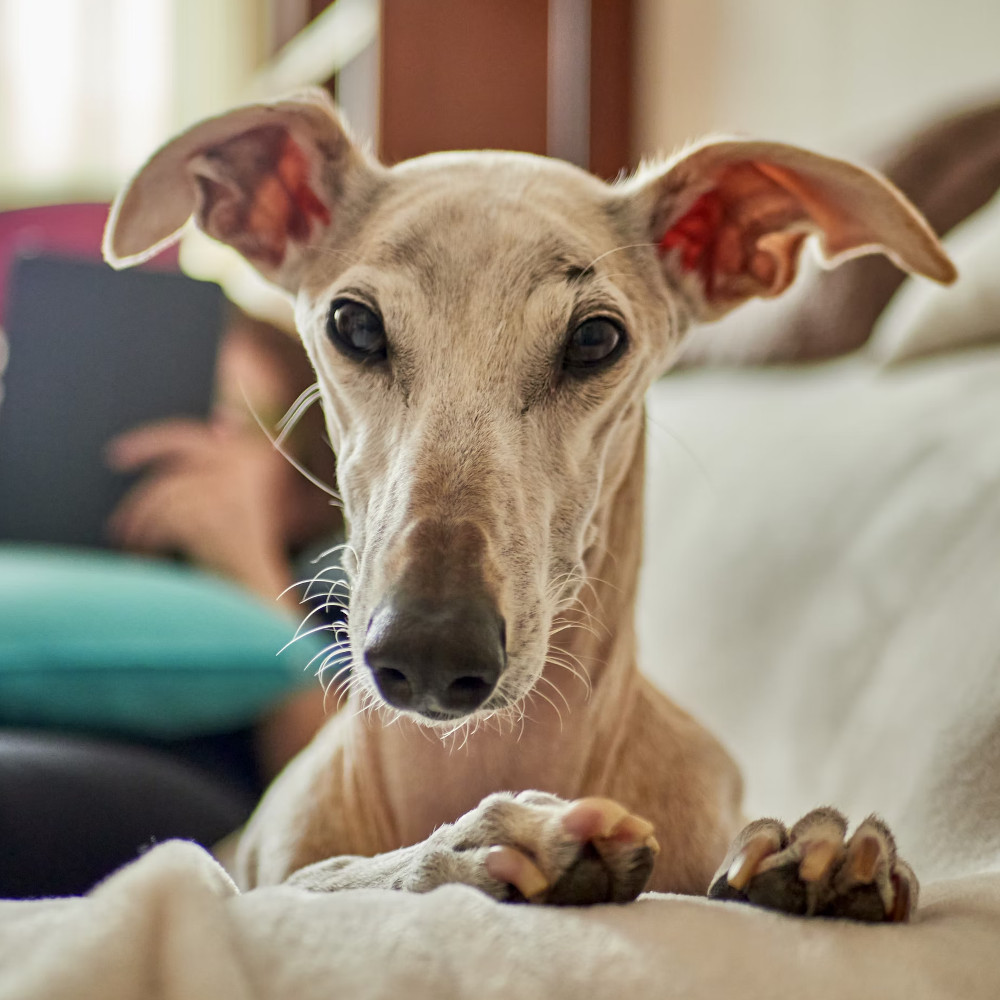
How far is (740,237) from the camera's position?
4.22ft

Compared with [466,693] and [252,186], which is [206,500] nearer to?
[252,186]

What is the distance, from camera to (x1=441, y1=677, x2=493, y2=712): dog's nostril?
0.78 m

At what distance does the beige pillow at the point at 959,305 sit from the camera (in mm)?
1616

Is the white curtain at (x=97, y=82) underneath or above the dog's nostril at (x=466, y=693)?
above

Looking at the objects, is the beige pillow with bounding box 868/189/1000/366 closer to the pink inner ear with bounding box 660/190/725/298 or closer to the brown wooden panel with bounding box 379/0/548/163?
the pink inner ear with bounding box 660/190/725/298

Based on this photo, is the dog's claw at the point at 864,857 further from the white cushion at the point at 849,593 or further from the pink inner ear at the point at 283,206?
the pink inner ear at the point at 283,206

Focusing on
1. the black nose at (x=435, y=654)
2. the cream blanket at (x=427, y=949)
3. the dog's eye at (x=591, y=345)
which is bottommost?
the cream blanket at (x=427, y=949)

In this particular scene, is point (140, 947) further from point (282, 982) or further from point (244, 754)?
point (244, 754)

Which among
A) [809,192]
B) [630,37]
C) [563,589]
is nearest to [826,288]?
[809,192]

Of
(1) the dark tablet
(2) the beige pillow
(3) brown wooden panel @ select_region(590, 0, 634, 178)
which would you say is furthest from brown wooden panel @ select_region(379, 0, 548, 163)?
(2) the beige pillow

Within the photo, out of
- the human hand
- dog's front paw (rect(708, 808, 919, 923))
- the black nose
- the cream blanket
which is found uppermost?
the black nose

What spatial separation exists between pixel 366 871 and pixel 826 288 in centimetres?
167

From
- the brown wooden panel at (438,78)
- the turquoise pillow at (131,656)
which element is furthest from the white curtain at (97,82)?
the turquoise pillow at (131,656)

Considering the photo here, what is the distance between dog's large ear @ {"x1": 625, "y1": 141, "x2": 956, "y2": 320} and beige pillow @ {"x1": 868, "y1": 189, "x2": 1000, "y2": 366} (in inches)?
14.8
